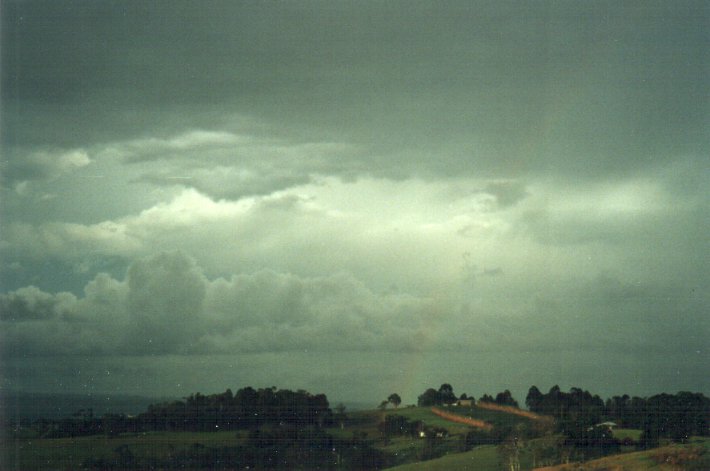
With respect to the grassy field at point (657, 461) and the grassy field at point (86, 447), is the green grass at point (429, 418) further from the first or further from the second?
the grassy field at point (86, 447)

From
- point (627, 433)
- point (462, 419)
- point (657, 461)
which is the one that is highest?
point (462, 419)

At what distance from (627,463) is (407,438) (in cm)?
245

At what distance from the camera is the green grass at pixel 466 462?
309 inches

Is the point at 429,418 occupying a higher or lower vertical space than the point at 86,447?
higher

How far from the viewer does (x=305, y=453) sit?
7965 mm

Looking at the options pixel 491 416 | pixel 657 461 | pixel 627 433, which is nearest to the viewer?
pixel 657 461

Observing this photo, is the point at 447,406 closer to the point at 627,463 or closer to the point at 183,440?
the point at 627,463

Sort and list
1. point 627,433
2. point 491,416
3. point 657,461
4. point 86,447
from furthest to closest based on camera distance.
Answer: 1. point 491,416
2. point 627,433
3. point 657,461
4. point 86,447

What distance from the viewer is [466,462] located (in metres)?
8.03

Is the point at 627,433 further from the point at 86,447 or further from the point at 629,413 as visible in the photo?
the point at 86,447

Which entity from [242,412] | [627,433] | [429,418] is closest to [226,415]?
[242,412]

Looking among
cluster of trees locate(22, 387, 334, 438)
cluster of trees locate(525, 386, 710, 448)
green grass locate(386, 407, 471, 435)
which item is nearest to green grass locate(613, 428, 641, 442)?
cluster of trees locate(525, 386, 710, 448)

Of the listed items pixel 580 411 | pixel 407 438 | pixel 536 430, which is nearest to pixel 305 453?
pixel 407 438

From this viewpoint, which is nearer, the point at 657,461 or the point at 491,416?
the point at 657,461
